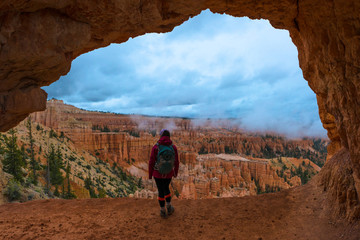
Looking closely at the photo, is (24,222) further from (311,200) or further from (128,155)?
(128,155)

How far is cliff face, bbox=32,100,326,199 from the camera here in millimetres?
30178

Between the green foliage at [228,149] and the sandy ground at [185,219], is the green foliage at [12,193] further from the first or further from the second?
the green foliage at [228,149]

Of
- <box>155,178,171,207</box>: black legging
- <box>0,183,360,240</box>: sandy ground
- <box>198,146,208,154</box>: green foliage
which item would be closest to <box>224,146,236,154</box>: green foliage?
<box>198,146,208,154</box>: green foliage

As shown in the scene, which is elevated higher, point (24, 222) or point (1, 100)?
point (1, 100)

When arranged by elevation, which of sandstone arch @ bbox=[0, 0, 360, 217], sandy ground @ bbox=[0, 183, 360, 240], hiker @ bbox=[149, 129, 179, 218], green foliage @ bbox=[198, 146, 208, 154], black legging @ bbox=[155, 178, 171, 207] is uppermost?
sandstone arch @ bbox=[0, 0, 360, 217]

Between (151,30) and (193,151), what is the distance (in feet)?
151

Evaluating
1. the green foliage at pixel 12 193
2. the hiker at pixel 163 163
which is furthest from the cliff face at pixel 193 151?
the hiker at pixel 163 163

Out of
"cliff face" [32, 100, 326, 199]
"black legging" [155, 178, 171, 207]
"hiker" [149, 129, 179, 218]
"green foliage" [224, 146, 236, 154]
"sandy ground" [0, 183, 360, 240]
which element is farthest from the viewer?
"green foliage" [224, 146, 236, 154]

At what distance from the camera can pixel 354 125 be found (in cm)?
360

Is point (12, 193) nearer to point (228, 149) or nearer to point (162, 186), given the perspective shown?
point (162, 186)

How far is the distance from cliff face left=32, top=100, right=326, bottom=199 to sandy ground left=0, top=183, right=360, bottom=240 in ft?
35.9

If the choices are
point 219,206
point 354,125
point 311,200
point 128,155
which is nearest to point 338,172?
point 311,200

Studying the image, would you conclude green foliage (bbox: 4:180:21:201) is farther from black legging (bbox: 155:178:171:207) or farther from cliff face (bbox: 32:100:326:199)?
cliff face (bbox: 32:100:326:199)

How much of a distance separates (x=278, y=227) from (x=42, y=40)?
539cm
